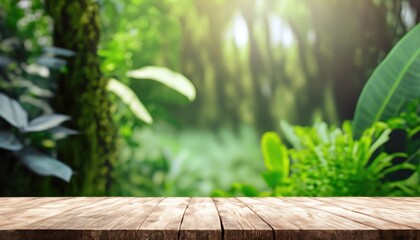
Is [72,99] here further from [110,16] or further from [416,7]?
[416,7]

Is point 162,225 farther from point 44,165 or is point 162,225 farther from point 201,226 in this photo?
point 44,165

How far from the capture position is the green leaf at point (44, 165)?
6.83 feet

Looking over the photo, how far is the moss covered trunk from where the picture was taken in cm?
257

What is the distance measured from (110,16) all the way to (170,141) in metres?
0.82

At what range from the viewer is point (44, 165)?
2158mm

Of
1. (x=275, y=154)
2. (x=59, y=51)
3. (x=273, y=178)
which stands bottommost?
(x=273, y=178)

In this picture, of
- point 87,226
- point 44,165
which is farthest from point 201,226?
point 44,165

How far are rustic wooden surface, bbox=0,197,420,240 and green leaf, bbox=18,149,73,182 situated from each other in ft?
3.20

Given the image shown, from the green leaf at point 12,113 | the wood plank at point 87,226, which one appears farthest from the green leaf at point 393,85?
the wood plank at point 87,226

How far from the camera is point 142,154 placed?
10.0 ft

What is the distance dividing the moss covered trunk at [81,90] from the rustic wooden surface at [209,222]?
1480 millimetres

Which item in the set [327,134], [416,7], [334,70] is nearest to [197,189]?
[327,134]

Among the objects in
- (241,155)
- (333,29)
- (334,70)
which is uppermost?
(333,29)

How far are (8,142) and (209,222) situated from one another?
1.55m
